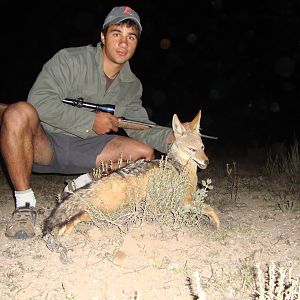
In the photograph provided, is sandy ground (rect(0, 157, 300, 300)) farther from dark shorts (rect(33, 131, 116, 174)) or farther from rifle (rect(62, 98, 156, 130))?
rifle (rect(62, 98, 156, 130))

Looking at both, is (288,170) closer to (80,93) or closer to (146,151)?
(146,151)

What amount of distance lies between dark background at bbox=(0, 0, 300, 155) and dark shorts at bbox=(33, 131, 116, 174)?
1343 cm

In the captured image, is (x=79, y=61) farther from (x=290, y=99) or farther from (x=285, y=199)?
(x=290, y=99)

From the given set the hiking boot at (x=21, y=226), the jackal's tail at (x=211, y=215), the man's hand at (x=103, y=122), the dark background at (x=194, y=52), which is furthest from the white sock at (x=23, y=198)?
the dark background at (x=194, y=52)

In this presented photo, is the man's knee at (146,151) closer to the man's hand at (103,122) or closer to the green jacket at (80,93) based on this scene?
the green jacket at (80,93)

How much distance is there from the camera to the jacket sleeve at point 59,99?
13.0 feet

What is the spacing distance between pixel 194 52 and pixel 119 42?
2080 cm

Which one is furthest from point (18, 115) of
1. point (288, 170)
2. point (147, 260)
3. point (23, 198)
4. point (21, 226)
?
→ point (288, 170)

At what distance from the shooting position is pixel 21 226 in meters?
3.48

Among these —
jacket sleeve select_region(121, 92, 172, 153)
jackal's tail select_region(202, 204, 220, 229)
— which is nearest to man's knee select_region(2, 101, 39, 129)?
jacket sleeve select_region(121, 92, 172, 153)

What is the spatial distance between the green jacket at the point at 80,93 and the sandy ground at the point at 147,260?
1.00m

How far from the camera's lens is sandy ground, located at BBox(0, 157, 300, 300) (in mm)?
2656

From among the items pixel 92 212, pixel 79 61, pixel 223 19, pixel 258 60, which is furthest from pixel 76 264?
pixel 223 19

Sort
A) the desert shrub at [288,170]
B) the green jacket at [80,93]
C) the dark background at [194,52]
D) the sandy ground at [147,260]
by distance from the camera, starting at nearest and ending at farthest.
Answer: the sandy ground at [147,260] → the green jacket at [80,93] → the desert shrub at [288,170] → the dark background at [194,52]
